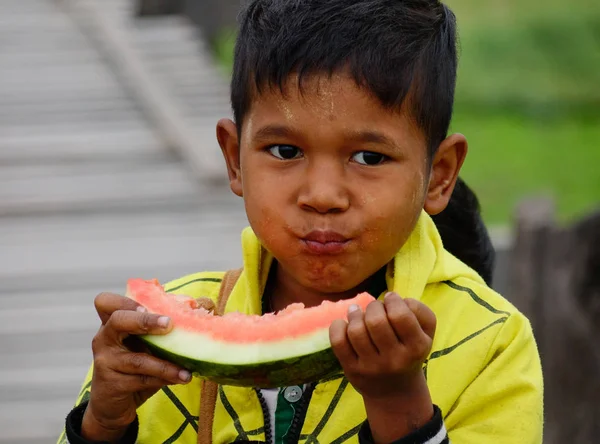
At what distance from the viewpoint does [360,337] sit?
2.59m

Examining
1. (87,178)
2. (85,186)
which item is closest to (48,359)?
(85,186)

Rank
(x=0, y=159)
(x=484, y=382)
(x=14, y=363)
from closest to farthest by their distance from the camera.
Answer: (x=484, y=382) → (x=14, y=363) → (x=0, y=159)

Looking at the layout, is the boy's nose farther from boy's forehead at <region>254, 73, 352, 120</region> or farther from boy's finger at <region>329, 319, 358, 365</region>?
boy's finger at <region>329, 319, 358, 365</region>

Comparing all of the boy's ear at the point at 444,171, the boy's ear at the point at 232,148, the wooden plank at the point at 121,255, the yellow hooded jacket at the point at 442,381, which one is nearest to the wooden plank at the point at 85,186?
the wooden plank at the point at 121,255

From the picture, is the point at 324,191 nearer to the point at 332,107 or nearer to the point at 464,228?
the point at 332,107

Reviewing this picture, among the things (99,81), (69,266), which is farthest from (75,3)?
(69,266)

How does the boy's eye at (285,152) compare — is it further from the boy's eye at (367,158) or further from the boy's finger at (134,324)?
the boy's finger at (134,324)

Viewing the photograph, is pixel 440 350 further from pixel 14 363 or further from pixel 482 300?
pixel 14 363

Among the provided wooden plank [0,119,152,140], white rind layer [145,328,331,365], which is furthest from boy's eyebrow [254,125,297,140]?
wooden plank [0,119,152,140]

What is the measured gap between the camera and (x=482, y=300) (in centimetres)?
315

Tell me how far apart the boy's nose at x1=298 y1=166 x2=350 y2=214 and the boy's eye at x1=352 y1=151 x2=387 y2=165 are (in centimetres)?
5

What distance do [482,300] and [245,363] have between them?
2.29 feet

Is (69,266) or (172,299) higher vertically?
(172,299)

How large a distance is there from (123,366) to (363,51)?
918 mm
